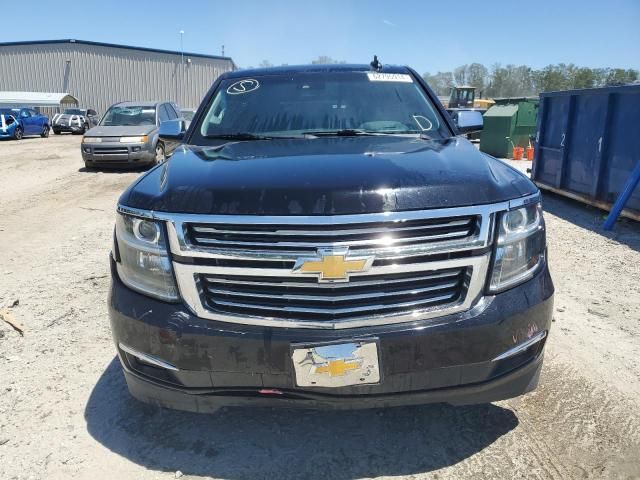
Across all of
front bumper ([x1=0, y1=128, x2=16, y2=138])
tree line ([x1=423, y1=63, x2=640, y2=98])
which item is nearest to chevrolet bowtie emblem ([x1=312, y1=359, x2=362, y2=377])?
front bumper ([x1=0, y1=128, x2=16, y2=138])

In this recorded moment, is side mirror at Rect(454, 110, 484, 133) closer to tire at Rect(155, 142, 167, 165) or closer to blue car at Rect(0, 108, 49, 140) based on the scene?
tire at Rect(155, 142, 167, 165)

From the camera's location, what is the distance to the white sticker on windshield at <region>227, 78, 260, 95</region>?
12.1ft

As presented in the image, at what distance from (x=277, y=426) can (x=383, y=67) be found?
2.67 meters

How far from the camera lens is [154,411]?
2.74 m

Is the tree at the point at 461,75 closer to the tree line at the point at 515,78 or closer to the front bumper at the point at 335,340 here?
the tree line at the point at 515,78

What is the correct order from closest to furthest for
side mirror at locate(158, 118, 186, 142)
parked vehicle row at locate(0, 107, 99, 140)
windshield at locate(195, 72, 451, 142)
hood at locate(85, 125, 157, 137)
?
1. windshield at locate(195, 72, 451, 142)
2. side mirror at locate(158, 118, 186, 142)
3. hood at locate(85, 125, 157, 137)
4. parked vehicle row at locate(0, 107, 99, 140)

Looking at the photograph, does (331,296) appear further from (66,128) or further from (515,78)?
(515,78)

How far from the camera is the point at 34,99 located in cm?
4269

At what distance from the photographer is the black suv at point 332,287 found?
6.44 feet

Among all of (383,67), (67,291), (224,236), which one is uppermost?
(383,67)

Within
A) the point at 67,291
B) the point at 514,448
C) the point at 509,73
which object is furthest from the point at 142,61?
the point at 509,73

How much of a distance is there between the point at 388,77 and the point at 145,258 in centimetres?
235

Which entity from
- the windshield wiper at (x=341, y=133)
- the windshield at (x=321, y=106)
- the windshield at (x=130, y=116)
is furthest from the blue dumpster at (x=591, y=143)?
the windshield at (x=130, y=116)

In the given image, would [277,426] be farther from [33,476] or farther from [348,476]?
[33,476]
